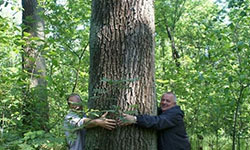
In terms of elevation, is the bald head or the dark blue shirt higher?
the bald head

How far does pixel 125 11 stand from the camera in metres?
3.04

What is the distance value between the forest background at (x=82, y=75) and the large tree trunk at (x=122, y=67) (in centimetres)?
71

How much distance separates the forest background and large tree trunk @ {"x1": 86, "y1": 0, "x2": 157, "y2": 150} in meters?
0.71

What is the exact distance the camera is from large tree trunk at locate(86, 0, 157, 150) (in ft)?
9.46

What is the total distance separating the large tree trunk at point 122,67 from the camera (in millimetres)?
2883

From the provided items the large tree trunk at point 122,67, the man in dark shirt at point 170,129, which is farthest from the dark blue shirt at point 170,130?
the large tree trunk at point 122,67

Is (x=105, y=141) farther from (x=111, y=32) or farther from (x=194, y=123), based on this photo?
(x=194, y=123)

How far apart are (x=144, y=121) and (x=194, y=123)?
5.94 m

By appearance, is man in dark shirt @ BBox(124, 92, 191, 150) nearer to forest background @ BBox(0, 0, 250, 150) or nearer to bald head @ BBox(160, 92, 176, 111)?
bald head @ BBox(160, 92, 176, 111)

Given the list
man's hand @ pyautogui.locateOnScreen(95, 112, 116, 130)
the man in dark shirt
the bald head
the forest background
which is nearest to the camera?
man's hand @ pyautogui.locateOnScreen(95, 112, 116, 130)

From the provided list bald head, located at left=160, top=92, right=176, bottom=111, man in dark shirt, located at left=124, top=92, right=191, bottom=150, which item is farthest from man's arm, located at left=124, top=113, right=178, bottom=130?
bald head, located at left=160, top=92, right=176, bottom=111

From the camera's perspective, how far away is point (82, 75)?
641 cm

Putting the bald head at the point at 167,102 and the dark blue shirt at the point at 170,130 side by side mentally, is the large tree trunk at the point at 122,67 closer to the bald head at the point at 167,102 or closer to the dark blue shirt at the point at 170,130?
the dark blue shirt at the point at 170,130

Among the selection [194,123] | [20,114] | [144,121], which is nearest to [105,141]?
[144,121]
